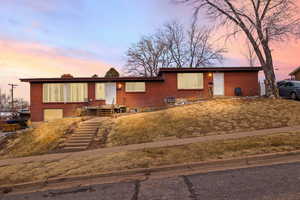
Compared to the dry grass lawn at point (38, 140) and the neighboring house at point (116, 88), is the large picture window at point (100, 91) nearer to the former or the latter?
the neighboring house at point (116, 88)

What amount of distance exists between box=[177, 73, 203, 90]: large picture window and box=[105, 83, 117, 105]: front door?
21.3ft

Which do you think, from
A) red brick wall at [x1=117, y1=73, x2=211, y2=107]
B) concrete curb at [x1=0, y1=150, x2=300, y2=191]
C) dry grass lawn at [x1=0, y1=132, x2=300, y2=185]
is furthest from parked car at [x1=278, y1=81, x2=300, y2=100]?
concrete curb at [x1=0, y1=150, x2=300, y2=191]

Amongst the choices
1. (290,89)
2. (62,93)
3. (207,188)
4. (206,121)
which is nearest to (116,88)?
(62,93)

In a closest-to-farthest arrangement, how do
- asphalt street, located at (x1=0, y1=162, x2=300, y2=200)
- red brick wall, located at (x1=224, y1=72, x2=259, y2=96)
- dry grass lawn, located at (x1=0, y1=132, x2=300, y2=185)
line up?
asphalt street, located at (x1=0, y1=162, x2=300, y2=200), dry grass lawn, located at (x1=0, y1=132, x2=300, y2=185), red brick wall, located at (x1=224, y1=72, x2=259, y2=96)

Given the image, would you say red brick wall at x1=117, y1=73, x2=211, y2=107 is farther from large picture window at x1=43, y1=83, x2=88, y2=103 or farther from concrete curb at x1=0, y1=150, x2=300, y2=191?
concrete curb at x1=0, y1=150, x2=300, y2=191

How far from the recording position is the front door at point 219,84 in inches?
854

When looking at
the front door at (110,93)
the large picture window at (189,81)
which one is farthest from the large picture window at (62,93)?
the large picture window at (189,81)

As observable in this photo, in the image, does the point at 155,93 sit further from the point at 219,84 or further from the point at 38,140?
the point at 38,140

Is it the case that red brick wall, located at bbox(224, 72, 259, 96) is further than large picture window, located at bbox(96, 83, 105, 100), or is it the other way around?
large picture window, located at bbox(96, 83, 105, 100)

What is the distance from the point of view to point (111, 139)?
11.1 meters

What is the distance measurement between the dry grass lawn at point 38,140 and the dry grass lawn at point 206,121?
3.35 meters

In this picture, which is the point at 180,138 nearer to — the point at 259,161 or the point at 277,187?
the point at 259,161

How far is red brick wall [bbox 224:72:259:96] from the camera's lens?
70.8ft

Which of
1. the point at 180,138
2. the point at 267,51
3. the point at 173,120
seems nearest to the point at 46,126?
the point at 173,120
